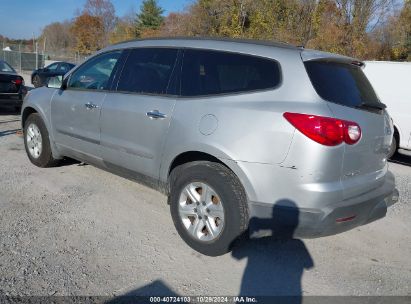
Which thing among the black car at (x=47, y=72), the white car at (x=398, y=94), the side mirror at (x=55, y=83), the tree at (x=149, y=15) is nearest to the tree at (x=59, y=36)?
the tree at (x=149, y=15)

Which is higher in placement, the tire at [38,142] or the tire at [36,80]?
the tire at [36,80]

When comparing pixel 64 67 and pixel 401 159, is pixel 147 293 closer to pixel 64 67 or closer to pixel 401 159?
pixel 401 159

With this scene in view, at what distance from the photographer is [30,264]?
10.5ft

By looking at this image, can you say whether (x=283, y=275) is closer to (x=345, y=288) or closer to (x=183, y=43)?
(x=345, y=288)

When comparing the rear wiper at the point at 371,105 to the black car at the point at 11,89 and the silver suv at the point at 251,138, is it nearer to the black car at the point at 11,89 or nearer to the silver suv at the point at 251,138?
the silver suv at the point at 251,138

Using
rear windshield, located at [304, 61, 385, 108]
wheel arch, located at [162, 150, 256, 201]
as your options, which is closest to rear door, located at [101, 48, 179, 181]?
wheel arch, located at [162, 150, 256, 201]

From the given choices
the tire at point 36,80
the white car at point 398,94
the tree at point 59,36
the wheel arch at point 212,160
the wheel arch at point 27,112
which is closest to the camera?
Answer: the wheel arch at point 212,160

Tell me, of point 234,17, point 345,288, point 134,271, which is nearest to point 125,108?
point 134,271

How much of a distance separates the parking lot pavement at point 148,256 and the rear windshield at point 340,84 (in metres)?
1.45

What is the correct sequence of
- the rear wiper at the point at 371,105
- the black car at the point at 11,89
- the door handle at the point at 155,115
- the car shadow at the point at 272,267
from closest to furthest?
the car shadow at the point at 272,267 → the rear wiper at the point at 371,105 → the door handle at the point at 155,115 → the black car at the point at 11,89

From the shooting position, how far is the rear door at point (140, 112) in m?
3.85

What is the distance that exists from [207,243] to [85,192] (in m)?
2.09

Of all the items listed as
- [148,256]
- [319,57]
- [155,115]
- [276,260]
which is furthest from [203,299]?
[319,57]

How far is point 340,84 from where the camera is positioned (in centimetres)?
331
